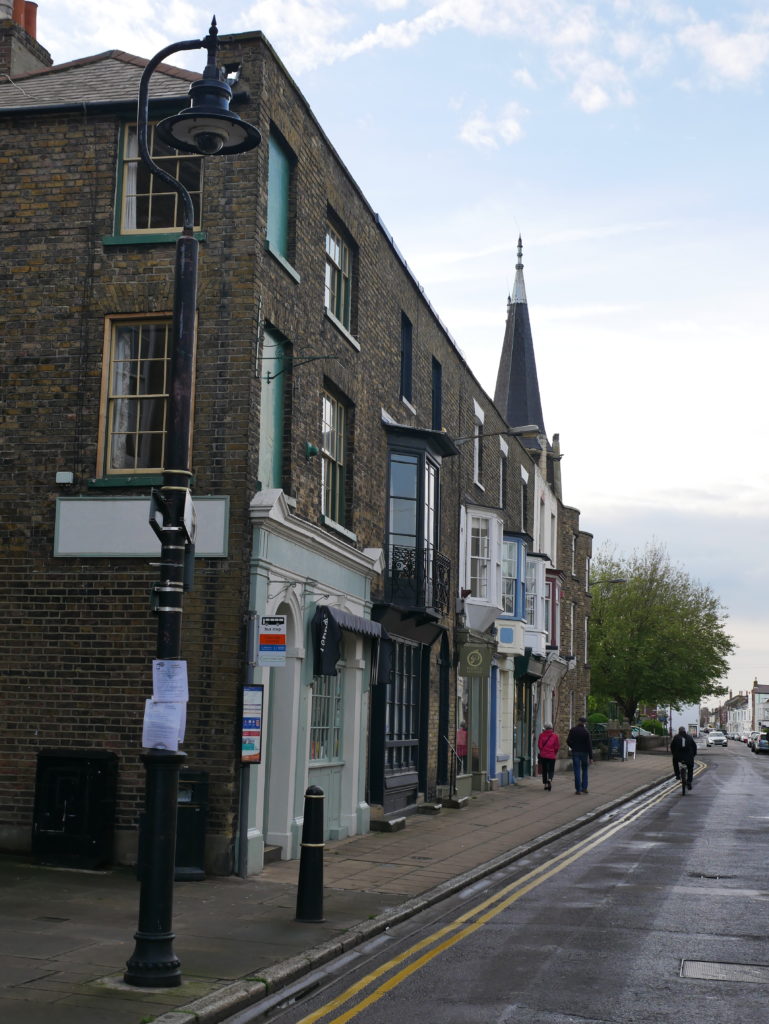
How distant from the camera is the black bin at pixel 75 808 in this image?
1309cm

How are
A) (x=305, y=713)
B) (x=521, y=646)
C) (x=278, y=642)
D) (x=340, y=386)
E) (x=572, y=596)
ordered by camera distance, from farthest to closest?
(x=572, y=596)
(x=521, y=646)
(x=340, y=386)
(x=305, y=713)
(x=278, y=642)

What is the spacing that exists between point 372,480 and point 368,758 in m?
4.50

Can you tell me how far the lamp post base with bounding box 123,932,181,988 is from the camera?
7836 millimetres

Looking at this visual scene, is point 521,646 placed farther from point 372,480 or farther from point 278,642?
point 278,642

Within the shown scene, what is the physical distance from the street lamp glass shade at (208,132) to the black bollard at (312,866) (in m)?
5.45

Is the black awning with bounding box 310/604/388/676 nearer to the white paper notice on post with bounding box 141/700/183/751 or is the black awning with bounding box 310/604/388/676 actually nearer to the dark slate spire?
the white paper notice on post with bounding box 141/700/183/751

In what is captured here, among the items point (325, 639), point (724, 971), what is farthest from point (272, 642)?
point (724, 971)

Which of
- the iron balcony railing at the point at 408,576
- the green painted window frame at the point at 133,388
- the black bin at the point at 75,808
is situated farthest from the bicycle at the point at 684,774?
the green painted window frame at the point at 133,388

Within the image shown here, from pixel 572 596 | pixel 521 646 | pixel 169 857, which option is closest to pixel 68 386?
pixel 169 857

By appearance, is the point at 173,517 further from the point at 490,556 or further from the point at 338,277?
the point at 490,556

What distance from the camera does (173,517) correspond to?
8.55m

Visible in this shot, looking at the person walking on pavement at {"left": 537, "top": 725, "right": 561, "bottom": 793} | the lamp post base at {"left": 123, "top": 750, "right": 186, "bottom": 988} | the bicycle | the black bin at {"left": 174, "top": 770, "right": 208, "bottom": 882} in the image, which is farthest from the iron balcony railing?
the bicycle

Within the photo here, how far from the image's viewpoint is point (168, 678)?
834 cm

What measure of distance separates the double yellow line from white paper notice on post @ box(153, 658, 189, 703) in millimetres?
2299
